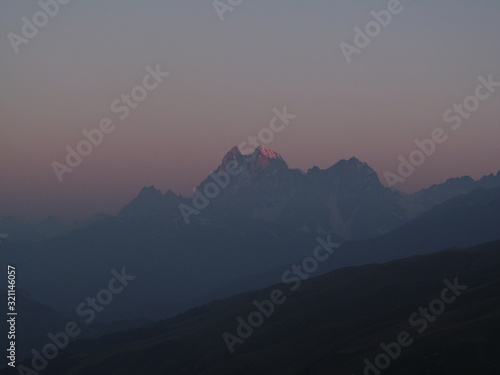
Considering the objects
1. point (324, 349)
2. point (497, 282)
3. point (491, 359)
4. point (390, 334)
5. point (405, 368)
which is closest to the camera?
point (491, 359)

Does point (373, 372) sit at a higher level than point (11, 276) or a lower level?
lower

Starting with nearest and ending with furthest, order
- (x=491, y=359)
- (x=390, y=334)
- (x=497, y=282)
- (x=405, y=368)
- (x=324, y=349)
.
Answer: (x=491, y=359) < (x=405, y=368) < (x=390, y=334) < (x=324, y=349) < (x=497, y=282)

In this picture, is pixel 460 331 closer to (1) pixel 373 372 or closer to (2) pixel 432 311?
(1) pixel 373 372

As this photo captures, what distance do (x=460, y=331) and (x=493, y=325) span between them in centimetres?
682

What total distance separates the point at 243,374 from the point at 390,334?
46243mm

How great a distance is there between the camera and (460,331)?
14612 centimetres

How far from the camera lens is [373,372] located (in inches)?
5561

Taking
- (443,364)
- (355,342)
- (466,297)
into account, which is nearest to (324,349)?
(355,342)

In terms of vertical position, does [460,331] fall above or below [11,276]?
below

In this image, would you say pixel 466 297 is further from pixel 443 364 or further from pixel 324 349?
pixel 443 364

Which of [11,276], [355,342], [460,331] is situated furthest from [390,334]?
[11,276]

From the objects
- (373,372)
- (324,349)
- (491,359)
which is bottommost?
(491,359)

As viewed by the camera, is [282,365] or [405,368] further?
[282,365]

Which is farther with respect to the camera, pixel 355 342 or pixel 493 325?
pixel 355 342
